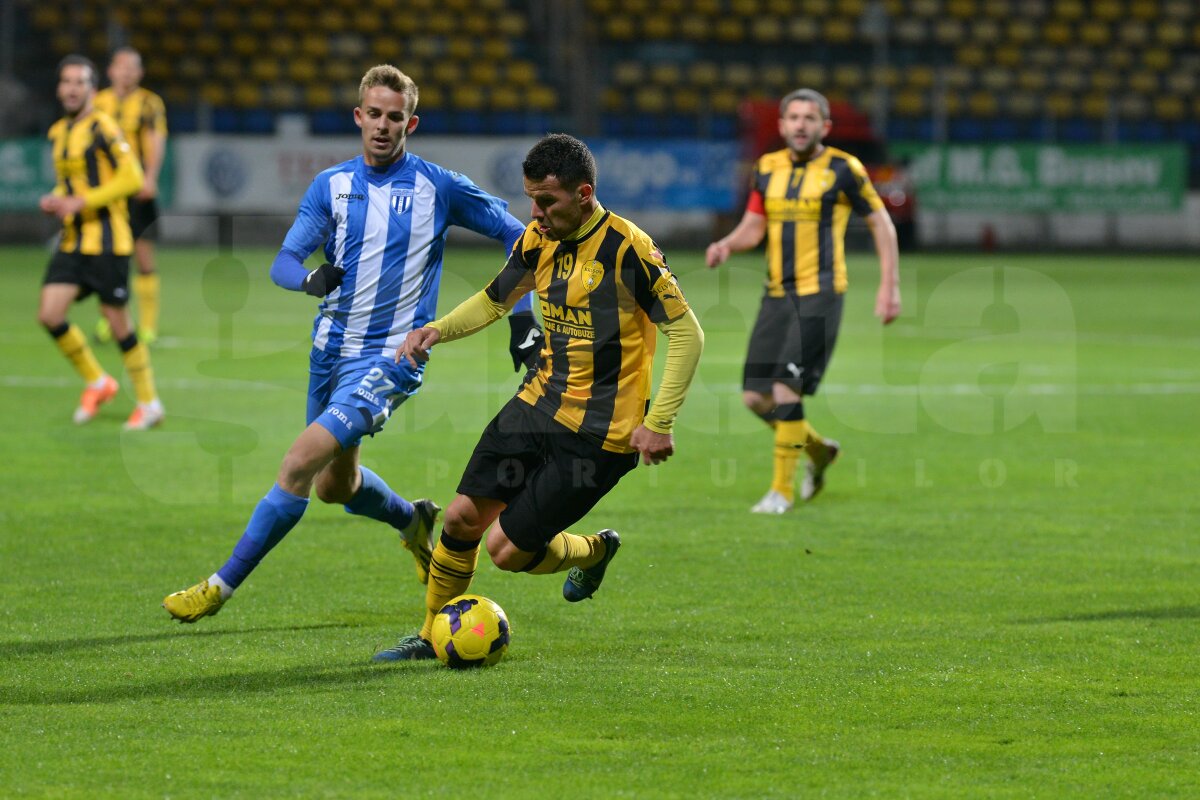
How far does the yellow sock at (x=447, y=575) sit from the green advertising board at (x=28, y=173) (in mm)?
23816

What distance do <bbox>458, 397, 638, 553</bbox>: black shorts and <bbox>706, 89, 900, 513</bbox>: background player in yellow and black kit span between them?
11.0 ft

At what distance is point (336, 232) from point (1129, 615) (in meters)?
3.34

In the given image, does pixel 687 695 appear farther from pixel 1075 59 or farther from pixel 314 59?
pixel 1075 59

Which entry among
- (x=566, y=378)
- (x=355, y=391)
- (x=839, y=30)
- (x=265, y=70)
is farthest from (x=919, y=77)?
(x=566, y=378)

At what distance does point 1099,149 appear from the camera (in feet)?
102

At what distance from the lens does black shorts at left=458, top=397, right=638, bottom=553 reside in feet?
18.3

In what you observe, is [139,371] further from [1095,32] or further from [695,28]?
[1095,32]

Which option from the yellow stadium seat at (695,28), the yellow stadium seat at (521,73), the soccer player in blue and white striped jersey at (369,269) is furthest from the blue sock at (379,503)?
A: the yellow stadium seat at (695,28)

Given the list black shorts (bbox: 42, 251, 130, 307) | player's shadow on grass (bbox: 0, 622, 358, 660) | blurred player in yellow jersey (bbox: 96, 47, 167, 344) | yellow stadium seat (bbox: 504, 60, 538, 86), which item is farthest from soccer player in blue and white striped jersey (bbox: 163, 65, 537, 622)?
yellow stadium seat (bbox: 504, 60, 538, 86)

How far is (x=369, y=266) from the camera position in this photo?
20.9ft

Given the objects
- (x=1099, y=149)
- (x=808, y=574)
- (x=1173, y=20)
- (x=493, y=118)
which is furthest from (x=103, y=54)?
(x=808, y=574)

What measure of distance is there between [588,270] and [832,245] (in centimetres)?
381

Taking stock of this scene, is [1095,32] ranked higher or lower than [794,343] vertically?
lower

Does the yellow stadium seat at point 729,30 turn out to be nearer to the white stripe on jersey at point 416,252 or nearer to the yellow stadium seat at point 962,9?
the yellow stadium seat at point 962,9
